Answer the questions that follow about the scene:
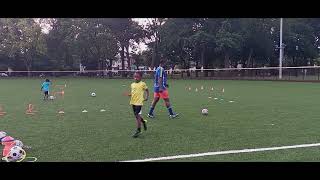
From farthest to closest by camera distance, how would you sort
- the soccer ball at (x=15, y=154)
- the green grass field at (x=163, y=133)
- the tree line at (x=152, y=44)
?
the tree line at (x=152, y=44) < the green grass field at (x=163, y=133) < the soccer ball at (x=15, y=154)

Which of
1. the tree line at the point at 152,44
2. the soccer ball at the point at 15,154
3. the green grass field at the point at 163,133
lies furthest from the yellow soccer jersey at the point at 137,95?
the tree line at the point at 152,44

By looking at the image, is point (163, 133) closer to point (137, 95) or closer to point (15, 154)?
point (137, 95)

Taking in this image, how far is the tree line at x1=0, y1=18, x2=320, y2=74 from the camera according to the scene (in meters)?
57.3

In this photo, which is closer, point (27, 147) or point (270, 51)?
point (27, 147)

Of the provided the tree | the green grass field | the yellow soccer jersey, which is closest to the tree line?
the tree

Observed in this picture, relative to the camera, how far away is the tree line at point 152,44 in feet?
188

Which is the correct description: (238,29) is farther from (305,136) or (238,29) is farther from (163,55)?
(305,136)

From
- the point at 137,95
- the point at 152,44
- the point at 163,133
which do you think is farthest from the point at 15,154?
the point at 152,44

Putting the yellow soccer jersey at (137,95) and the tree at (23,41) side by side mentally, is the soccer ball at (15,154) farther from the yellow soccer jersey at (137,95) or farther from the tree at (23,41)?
the tree at (23,41)

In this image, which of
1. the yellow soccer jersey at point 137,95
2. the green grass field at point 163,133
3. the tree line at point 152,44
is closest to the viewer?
the green grass field at point 163,133

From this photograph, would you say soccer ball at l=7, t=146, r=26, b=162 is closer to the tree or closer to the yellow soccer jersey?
the yellow soccer jersey
